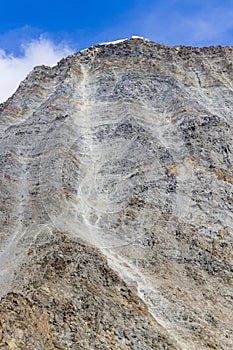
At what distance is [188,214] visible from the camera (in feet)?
104

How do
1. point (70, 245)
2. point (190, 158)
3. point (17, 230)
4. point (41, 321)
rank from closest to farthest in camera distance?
point (41, 321)
point (70, 245)
point (17, 230)
point (190, 158)

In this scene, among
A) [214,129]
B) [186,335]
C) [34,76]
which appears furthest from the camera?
[34,76]

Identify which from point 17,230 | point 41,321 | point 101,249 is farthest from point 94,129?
point 41,321

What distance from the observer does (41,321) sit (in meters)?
16.1

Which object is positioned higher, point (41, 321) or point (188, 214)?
point (41, 321)

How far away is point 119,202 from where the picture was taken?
109 ft

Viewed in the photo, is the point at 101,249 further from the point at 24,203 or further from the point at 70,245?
the point at 24,203

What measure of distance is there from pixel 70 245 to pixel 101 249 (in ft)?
11.2

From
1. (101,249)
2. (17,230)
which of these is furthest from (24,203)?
(101,249)

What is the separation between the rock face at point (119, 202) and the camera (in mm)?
18922

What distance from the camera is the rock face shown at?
18922 millimetres

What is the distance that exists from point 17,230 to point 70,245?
24.9 ft

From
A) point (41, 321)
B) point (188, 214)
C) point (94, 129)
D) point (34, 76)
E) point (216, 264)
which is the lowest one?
point (216, 264)

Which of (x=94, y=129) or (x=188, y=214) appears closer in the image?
(x=188, y=214)
